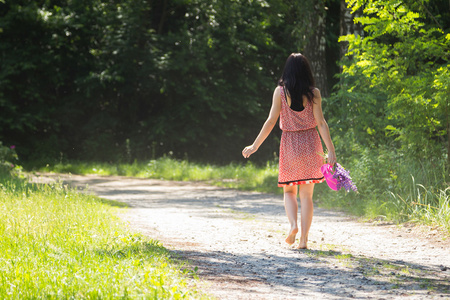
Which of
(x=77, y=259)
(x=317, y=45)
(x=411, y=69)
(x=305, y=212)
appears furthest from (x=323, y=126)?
(x=317, y=45)

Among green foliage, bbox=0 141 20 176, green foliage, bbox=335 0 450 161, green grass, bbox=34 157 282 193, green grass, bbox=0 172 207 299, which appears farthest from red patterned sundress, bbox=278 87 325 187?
green foliage, bbox=0 141 20 176

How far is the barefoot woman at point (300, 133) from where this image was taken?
268 inches

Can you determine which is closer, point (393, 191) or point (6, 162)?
point (393, 191)

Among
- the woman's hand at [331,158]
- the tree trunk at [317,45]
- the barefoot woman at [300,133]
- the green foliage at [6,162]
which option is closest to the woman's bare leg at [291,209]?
the barefoot woman at [300,133]

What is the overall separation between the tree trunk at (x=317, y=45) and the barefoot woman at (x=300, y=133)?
939 cm

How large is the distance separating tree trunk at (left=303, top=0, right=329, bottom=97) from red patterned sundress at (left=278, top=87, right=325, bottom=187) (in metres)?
9.43

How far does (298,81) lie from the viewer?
6.80m

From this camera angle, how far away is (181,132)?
998 inches

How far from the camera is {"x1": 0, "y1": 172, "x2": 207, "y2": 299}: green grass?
14.7 feet

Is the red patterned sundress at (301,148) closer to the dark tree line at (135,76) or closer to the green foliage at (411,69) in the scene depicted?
the green foliage at (411,69)

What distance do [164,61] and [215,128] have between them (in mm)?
4026

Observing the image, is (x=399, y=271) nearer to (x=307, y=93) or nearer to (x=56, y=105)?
(x=307, y=93)

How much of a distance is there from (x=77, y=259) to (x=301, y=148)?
108 inches

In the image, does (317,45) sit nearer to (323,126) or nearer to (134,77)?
(323,126)
